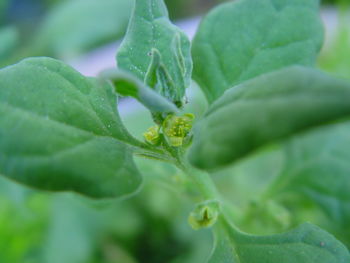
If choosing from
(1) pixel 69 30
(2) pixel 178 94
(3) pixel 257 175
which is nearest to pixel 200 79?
(2) pixel 178 94

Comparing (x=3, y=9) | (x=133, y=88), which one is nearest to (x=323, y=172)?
(x=133, y=88)

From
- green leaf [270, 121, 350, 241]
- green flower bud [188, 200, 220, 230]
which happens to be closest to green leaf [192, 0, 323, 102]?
green flower bud [188, 200, 220, 230]

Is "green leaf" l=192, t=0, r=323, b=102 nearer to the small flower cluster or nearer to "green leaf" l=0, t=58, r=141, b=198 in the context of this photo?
the small flower cluster

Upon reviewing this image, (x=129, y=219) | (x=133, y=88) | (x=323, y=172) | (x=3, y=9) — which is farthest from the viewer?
(x=3, y=9)

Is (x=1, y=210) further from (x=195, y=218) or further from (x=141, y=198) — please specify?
(x=195, y=218)

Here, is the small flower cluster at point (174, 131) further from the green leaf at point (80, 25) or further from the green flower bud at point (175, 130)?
the green leaf at point (80, 25)

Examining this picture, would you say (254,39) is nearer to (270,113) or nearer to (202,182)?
(202,182)
